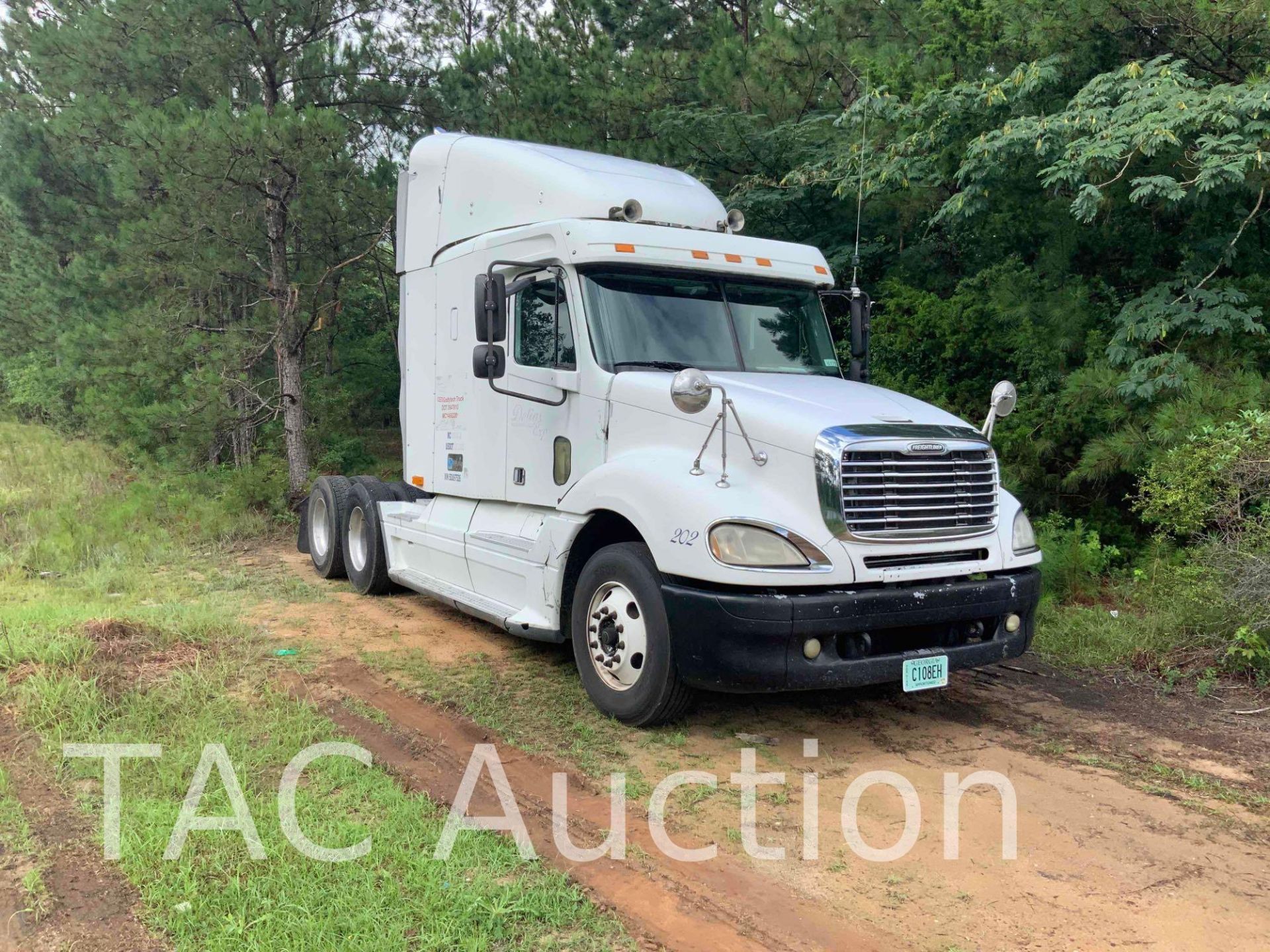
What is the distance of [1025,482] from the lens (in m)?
9.06

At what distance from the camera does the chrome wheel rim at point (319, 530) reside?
31.8ft

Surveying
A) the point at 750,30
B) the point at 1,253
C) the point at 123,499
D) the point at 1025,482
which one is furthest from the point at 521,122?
the point at 1,253

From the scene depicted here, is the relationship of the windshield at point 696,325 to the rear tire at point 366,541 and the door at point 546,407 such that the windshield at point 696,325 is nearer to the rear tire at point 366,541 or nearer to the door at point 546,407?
the door at point 546,407

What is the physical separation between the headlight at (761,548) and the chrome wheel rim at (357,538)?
5175 millimetres

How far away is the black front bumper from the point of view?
14.8ft

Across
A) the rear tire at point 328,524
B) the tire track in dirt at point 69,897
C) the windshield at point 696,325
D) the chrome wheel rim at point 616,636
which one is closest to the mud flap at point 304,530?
the rear tire at point 328,524

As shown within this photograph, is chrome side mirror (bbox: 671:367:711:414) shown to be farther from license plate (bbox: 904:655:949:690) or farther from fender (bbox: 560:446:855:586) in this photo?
license plate (bbox: 904:655:949:690)

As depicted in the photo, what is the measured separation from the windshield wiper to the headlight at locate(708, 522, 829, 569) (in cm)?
145

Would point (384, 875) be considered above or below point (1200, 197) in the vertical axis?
below

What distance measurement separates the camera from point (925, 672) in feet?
15.8

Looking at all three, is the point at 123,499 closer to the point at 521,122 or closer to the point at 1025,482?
the point at 521,122

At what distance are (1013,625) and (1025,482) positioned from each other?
164 inches

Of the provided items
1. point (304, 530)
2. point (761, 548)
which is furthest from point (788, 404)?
point (304, 530)

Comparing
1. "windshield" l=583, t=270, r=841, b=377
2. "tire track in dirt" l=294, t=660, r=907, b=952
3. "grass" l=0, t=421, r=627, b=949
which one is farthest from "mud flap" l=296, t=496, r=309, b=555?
"windshield" l=583, t=270, r=841, b=377
